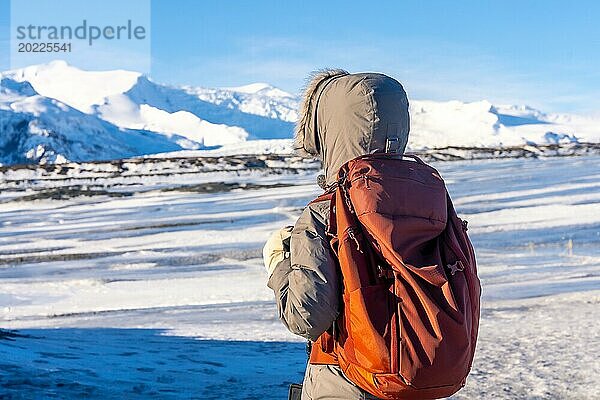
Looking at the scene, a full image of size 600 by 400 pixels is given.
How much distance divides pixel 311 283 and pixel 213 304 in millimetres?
6587

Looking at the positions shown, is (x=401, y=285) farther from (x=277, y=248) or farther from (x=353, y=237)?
(x=277, y=248)

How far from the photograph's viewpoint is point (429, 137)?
541ft

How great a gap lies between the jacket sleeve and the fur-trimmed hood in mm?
200

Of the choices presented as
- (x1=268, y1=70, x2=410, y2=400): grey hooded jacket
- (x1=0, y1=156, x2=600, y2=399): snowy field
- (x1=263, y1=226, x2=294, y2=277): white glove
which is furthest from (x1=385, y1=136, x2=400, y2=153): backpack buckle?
(x1=0, y1=156, x2=600, y2=399): snowy field

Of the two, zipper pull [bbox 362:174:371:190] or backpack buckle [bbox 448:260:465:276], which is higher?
zipper pull [bbox 362:174:371:190]

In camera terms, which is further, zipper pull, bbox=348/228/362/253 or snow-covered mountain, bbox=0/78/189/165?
snow-covered mountain, bbox=0/78/189/165

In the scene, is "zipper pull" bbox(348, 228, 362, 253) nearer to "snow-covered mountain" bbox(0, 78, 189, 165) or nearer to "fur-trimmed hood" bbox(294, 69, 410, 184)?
"fur-trimmed hood" bbox(294, 69, 410, 184)

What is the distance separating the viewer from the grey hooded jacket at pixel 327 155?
211 cm

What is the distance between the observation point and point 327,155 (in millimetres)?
2363

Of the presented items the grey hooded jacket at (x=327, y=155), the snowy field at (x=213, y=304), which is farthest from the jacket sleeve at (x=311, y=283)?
the snowy field at (x=213, y=304)

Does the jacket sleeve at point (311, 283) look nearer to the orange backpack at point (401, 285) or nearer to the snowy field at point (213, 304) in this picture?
the orange backpack at point (401, 285)

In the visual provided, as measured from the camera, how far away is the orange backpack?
1.99 meters

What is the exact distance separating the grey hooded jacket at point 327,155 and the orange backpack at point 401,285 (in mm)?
49

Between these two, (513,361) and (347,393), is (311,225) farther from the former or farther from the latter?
(513,361)
